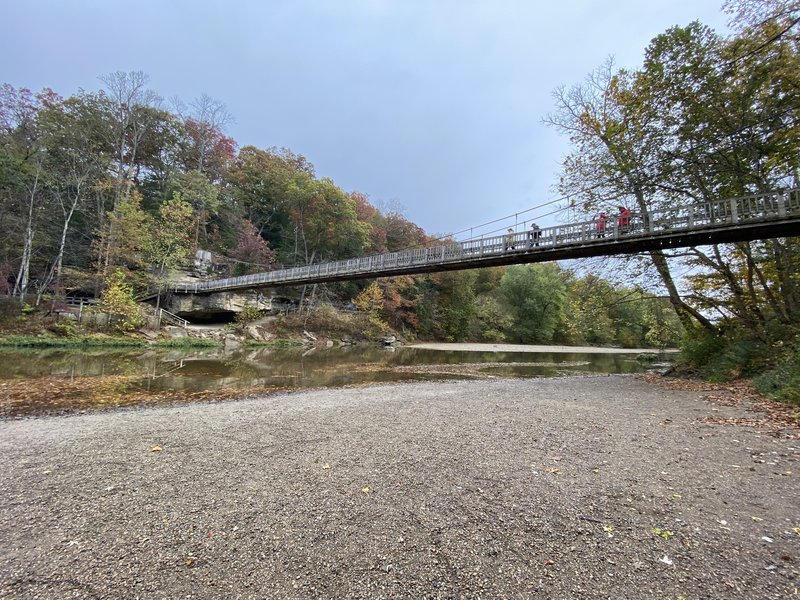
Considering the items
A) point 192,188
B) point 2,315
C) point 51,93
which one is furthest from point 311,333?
point 51,93

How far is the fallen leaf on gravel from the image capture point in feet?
7.45

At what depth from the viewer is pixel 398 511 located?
2.61 metres

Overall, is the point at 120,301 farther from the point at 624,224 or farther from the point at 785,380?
the point at 785,380

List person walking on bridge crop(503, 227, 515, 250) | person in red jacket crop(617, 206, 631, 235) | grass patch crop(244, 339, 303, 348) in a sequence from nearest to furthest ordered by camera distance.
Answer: person in red jacket crop(617, 206, 631, 235)
person walking on bridge crop(503, 227, 515, 250)
grass patch crop(244, 339, 303, 348)

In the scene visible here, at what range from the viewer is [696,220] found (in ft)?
30.6

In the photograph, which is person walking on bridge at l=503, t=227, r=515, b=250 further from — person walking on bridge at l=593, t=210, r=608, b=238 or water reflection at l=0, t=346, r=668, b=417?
water reflection at l=0, t=346, r=668, b=417

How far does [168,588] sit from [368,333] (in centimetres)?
3232

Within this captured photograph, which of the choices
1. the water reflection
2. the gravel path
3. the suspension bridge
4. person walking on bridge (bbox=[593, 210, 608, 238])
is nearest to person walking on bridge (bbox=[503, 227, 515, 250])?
the suspension bridge

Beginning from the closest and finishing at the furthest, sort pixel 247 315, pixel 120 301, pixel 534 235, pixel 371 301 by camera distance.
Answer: pixel 534 235 → pixel 120 301 → pixel 247 315 → pixel 371 301

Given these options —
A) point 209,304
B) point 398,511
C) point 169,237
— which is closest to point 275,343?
point 209,304

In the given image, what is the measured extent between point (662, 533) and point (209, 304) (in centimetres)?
3210

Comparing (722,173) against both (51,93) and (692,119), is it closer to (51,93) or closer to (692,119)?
(692,119)

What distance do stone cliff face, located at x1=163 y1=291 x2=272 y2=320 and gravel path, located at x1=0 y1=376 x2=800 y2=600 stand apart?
26.1m

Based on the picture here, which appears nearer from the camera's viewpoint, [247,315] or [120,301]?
[120,301]
